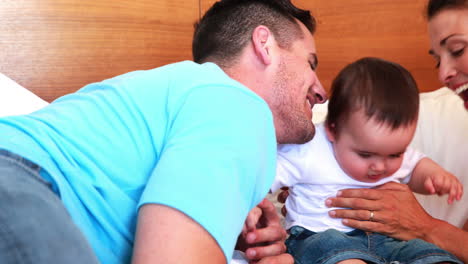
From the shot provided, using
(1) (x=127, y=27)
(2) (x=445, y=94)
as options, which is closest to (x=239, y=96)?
(1) (x=127, y=27)

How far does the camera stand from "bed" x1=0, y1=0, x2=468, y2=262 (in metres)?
1.57

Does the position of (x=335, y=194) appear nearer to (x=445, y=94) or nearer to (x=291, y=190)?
(x=291, y=190)

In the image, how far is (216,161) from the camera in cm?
67

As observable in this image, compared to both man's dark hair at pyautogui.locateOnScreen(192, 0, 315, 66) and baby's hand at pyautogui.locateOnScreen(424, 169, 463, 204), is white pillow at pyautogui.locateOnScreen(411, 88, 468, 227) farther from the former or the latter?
man's dark hair at pyautogui.locateOnScreen(192, 0, 315, 66)

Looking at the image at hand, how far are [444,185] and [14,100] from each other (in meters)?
1.27

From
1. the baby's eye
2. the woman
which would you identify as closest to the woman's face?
the woman

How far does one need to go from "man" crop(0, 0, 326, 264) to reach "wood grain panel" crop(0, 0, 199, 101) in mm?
807

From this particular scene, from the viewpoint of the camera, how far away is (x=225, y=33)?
1.19 meters

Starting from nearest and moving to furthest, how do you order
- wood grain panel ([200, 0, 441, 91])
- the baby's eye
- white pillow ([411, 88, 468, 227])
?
1. the baby's eye
2. white pillow ([411, 88, 468, 227])
3. wood grain panel ([200, 0, 441, 91])

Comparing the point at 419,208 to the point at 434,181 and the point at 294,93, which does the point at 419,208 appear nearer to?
the point at 434,181

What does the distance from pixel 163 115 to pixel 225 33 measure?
48cm

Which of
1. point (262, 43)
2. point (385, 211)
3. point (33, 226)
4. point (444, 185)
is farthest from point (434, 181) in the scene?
point (33, 226)

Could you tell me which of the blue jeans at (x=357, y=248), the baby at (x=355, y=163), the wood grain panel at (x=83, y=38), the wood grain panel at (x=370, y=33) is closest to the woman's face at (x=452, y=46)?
the baby at (x=355, y=163)

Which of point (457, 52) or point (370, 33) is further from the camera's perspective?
point (370, 33)
